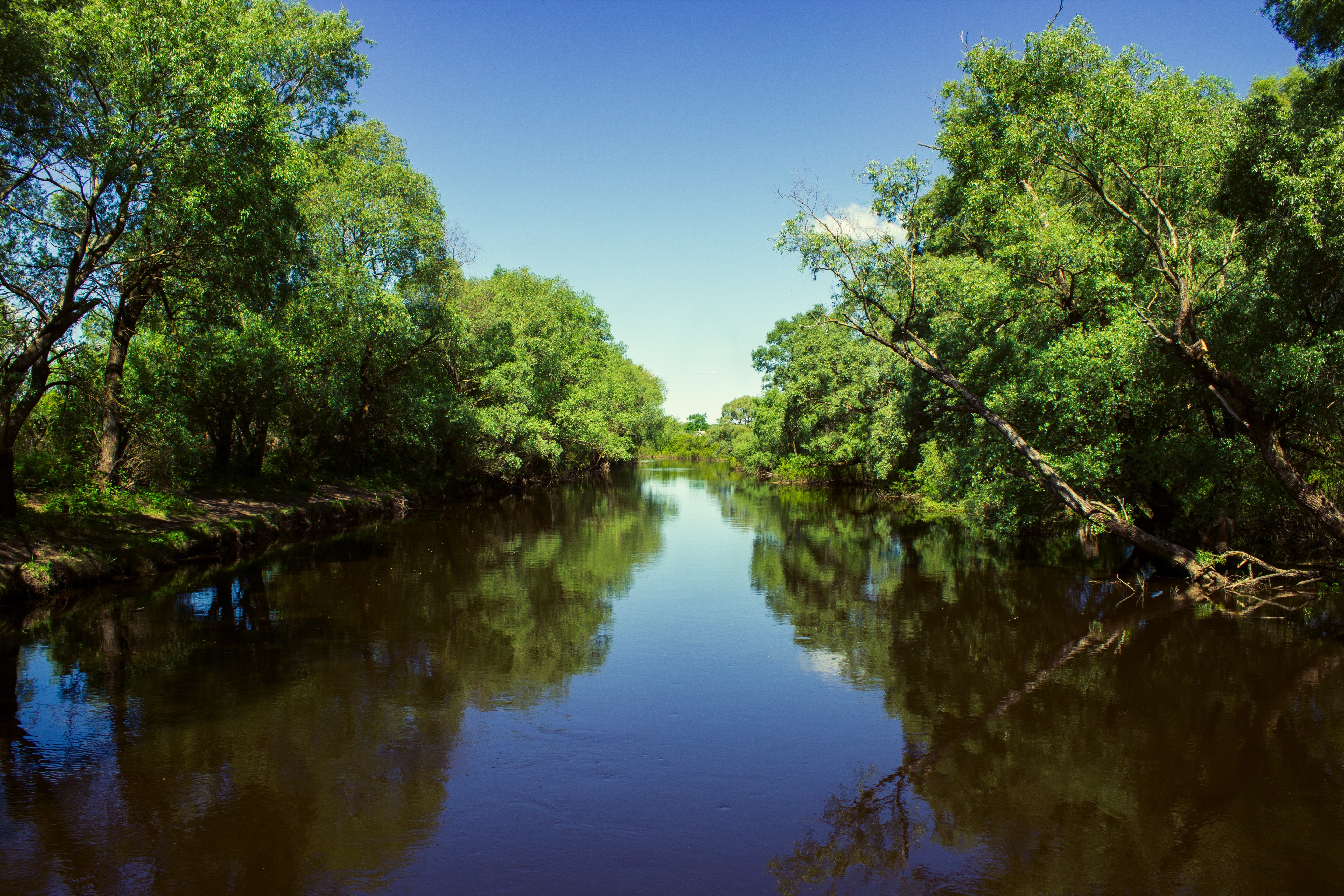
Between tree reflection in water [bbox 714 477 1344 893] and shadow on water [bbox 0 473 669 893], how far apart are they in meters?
4.06

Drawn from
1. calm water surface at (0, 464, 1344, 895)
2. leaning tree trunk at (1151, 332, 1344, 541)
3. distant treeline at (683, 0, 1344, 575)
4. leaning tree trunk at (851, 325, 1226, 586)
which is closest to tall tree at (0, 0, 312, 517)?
calm water surface at (0, 464, 1344, 895)

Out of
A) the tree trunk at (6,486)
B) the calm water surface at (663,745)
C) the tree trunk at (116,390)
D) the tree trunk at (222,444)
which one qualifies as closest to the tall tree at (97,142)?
the tree trunk at (6,486)

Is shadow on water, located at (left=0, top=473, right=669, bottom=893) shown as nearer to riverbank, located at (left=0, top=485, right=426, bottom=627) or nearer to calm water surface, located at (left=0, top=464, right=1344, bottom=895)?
calm water surface, located at (left=0, top=464, right=1344, bottom=895)

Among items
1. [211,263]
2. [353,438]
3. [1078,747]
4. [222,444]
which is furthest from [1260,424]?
[353,438]

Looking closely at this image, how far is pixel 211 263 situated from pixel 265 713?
480 inches

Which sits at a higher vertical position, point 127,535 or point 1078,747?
point 127,535

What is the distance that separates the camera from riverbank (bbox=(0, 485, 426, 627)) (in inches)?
570

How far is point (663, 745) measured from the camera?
8.91 metres

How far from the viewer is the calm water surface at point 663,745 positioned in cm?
634

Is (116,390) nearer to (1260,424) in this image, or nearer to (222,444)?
(222,444)

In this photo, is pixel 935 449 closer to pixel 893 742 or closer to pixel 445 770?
pixel 893 742

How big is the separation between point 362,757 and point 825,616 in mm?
9695

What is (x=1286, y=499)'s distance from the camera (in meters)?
15.6

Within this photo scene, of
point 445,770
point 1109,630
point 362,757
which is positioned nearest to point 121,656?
point 362,757
